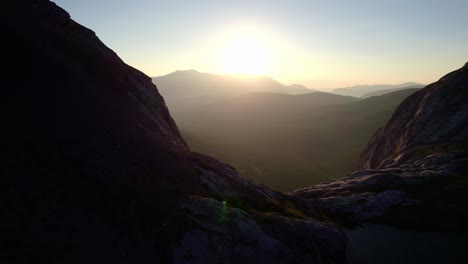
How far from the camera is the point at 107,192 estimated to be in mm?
26703

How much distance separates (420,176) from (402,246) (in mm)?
23945

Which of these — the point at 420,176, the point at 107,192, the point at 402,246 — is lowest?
the point at 402,246

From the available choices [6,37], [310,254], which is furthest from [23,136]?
[310,254]

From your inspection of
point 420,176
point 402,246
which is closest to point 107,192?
point 402,246

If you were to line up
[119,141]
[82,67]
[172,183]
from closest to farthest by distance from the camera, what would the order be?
[172,183], [119,141], [82,67]

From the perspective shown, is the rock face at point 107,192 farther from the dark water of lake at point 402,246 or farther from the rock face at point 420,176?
the rock face at point 420,176

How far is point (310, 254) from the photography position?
28.3 m

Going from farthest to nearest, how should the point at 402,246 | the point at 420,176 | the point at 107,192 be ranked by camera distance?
1. the point at 420,176
2. the point at 402,246
3. the point at 107,192

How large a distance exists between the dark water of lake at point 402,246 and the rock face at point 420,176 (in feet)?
8.84

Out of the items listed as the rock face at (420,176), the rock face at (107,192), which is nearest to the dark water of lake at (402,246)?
the rock face at (420,176)

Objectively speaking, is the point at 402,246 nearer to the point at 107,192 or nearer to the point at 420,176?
the point at 420,176

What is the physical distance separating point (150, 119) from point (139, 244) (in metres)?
26.1

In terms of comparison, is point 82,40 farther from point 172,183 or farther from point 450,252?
point 450,252

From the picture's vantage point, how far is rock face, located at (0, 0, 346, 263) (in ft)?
73.5
